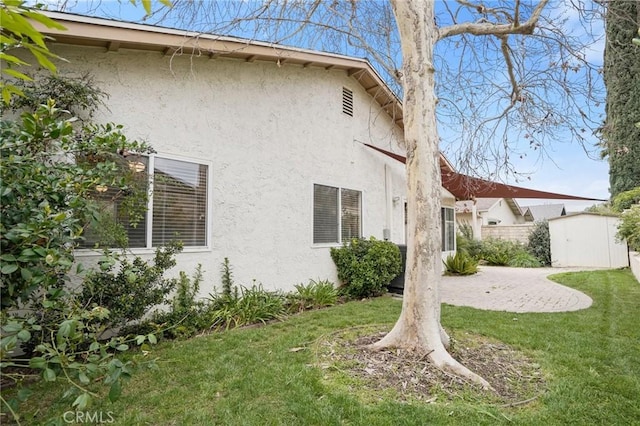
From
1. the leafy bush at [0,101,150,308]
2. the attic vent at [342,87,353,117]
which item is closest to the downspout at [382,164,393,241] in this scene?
the attic vent at [342,87,353,117]

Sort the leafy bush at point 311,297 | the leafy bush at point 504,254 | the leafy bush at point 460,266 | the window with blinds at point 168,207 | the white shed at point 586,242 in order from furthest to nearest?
the leafy bush at point 504,254
the white shed at point 586,242
the leafy bush at point 460,266
the leafy bush at point 311,297
the window with blinds at point 168,207

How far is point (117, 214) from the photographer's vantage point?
6.73 metres

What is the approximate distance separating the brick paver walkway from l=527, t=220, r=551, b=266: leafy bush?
6.95 m

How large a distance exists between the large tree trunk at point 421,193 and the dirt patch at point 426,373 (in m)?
0.30

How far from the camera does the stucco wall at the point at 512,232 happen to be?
23859 millimetres

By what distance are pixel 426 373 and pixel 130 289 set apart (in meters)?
4.96

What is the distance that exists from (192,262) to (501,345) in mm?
6314

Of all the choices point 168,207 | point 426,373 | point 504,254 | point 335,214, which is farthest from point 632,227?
point 168,207

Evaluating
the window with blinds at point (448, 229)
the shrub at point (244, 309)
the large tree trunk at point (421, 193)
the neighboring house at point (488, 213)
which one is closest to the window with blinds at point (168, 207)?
the shrub at point (244, 309)

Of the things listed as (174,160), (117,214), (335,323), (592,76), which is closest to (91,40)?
(174,160)

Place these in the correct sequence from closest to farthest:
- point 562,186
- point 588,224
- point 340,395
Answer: point 340,395, point 562,186, point 588,224

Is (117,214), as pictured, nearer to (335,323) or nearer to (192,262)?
(192,262)

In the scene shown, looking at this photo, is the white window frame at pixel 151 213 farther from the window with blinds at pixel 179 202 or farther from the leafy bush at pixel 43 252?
the leafy bush at pixel 43 252

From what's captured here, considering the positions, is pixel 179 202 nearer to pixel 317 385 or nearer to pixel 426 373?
pixel 317 385
